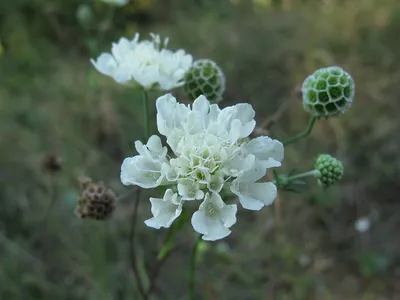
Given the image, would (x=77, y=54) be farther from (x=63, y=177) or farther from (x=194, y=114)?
(x=194, y=114)

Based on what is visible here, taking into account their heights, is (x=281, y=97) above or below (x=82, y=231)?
above

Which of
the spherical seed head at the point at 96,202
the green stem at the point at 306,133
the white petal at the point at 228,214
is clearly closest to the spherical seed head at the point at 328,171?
the green stem at the point at 306,133

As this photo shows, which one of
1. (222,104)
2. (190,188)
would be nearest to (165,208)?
(190,188)

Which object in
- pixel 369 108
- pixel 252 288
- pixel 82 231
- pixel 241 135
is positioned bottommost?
pixel 252 288

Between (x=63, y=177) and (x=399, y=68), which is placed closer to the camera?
(x=63, y=177)

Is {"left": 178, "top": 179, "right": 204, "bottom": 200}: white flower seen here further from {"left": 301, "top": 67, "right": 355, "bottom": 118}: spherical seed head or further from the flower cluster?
{"left": 301, "top": 67, "right": 355, "bottom": 118}: spherical seed head

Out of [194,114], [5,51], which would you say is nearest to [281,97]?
[5,51]
